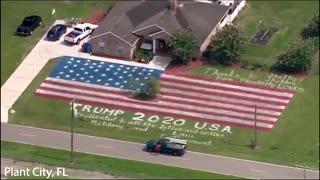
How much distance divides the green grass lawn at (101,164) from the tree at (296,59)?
1001 cm

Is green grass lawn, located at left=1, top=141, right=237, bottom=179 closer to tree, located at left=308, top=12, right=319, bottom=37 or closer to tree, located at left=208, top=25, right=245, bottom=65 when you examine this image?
tree, located at left=208, top=25, right=245, bottom=65

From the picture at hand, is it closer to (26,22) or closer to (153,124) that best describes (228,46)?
(153,124)

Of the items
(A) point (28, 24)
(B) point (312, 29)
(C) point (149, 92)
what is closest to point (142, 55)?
(C) point (149, 92)

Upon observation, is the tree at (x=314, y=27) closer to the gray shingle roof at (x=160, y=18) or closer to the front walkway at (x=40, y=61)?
the gray shingle roof at (x=160, y=18)

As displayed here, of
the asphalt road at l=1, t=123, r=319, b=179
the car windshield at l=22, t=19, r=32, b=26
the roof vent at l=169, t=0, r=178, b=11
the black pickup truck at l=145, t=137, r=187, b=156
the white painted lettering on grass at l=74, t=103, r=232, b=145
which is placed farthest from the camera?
the roof vent at l=169, t=0, r=178, b=11

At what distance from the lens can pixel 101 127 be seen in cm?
4691

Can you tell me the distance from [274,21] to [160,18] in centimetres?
620

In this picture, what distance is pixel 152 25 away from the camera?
53.8 meters

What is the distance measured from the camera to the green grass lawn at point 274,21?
5378 cm

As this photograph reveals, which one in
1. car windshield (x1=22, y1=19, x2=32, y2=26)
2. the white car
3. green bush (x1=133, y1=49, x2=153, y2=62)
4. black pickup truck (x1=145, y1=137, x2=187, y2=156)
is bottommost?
black pickup truck (x1=145, y1=137, x2=187, y2=156)

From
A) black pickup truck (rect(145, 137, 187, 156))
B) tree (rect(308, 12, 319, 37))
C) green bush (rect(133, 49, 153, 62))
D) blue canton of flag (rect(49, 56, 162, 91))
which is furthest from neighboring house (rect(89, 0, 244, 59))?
black pickup truck (rect(145, 137, 187, 156))

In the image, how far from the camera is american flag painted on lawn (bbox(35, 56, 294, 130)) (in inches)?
1905

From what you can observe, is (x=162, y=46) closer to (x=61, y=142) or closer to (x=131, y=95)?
(x=131, y=95)

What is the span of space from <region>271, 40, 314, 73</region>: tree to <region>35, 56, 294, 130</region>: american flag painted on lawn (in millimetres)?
1878
